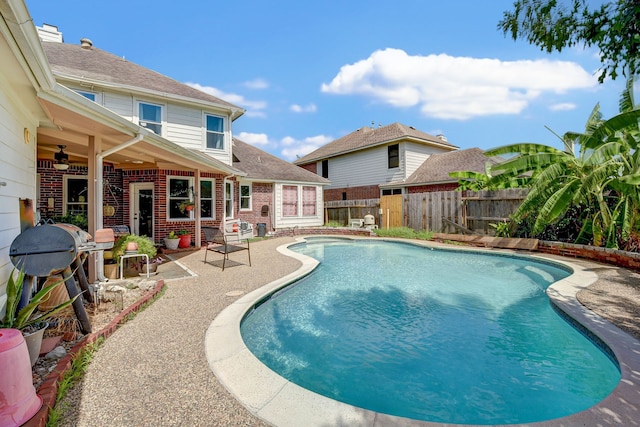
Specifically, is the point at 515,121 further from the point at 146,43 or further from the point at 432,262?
the point at 146,43

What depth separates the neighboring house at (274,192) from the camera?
16703mm

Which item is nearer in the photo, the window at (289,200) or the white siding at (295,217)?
the white siding at (295,217)

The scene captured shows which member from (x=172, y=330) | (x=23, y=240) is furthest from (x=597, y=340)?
(x=23, y=240)

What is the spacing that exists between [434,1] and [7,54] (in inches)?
331

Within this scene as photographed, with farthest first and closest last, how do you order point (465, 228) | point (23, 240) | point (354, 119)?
point (354, 119)
point (465, 228)
point (23, 240)

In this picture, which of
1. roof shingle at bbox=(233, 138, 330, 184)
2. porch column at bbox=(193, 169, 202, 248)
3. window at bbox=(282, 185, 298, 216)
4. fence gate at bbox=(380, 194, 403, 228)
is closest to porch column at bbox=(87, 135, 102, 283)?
porch column at bbox=(193, 169, 202, 248)

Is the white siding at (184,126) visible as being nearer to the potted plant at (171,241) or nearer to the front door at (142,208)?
the front door at (142,208)

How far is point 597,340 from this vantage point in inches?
161

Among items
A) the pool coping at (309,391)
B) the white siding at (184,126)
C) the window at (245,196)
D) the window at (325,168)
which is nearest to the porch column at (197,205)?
the white siding at (184,126)

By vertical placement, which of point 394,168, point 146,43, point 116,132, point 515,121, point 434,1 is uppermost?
point 146,43

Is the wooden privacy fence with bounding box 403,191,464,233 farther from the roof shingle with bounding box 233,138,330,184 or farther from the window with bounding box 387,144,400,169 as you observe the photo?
the roof shingle with bounding box 233,138,330,184

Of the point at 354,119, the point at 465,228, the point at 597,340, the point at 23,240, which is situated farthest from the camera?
the point at 354,119

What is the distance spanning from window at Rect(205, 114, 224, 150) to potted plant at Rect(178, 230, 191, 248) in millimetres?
4330

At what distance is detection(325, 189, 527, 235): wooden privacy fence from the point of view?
42.4 feet
